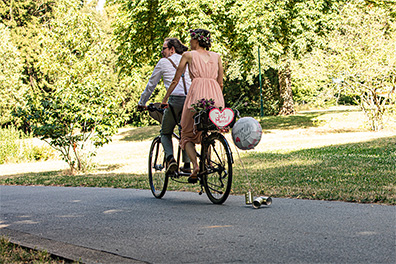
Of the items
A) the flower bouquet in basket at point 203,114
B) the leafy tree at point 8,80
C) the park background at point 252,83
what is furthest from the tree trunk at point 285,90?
the flower bouquet in basket at point 203,114

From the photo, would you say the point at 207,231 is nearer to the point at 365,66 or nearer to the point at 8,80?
the point at 365,66

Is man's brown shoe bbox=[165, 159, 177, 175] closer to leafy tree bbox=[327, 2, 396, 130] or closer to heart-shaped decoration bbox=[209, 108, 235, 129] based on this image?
heart-shaped decoration bbox=[209, 108, 235, 129]

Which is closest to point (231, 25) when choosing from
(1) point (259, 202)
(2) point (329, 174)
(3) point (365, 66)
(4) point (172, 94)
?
(3) point (365, 66)

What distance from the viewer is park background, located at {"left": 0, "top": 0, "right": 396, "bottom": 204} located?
1038 cm

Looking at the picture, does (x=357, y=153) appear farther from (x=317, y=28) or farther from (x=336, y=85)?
(x=317, y=28)

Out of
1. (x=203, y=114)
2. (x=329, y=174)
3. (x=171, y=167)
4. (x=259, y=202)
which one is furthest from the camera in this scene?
(x=329, y=174)

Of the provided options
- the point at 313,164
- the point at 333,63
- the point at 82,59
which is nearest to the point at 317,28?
the point at 333,63

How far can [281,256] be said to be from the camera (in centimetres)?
370

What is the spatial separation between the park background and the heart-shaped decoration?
168 centimetres

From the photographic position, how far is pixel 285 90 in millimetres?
34594

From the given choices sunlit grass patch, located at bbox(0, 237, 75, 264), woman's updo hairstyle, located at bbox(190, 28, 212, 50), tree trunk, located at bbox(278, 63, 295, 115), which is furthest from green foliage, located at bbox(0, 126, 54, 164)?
sunlit grass patch, located at bbox(0, 237, 75, 264)

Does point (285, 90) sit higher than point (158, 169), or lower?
higher

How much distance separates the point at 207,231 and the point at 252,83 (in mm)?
35064

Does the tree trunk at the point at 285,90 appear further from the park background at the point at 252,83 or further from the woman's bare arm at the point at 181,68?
the woman's bare arm at the point at 181,68
